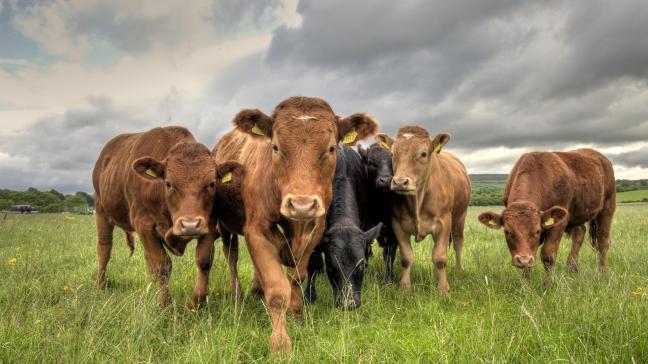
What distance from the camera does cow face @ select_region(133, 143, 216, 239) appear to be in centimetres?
488

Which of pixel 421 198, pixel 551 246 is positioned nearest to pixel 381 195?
pixel 421 198

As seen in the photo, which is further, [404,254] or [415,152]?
[404,254]

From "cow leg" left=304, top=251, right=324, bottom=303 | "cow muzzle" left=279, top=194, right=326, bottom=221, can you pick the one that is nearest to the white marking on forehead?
"cow muzzle" left=279, top=194, right=326, bottom=221

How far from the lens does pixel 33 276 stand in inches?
272

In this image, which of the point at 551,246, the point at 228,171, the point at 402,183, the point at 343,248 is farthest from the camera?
the point at 551,246

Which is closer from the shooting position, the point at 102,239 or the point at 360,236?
the point at 360,236

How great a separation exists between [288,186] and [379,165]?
3.99 metres

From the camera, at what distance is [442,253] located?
7.23 meters

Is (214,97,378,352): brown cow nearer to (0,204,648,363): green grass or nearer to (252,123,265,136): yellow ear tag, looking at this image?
(252,123,265,136): yellow ear tag

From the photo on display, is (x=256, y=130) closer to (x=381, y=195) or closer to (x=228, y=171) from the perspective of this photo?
(x=228, y=171)

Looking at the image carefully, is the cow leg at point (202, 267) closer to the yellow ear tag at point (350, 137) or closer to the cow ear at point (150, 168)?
the cow ear at point (150, 168)

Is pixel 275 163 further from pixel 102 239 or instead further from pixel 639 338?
pixel 102 239

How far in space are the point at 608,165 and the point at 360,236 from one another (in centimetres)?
744

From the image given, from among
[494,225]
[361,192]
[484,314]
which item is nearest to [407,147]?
[361,192]
